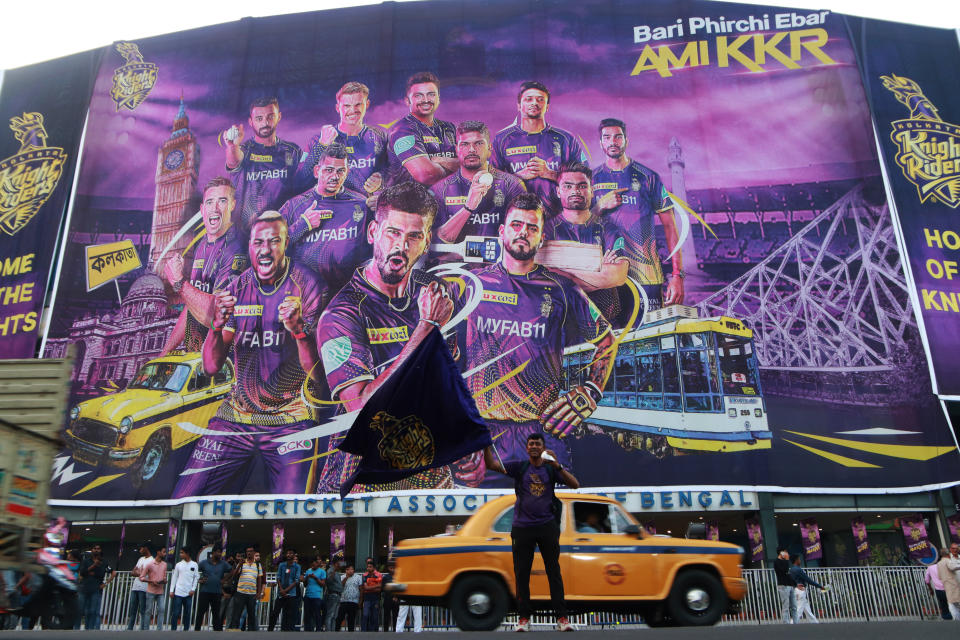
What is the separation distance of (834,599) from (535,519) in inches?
471

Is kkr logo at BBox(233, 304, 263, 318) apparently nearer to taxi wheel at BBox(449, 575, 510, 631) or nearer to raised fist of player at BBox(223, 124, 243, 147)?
raised fist of player at BBox(223, 124, 243, 147)

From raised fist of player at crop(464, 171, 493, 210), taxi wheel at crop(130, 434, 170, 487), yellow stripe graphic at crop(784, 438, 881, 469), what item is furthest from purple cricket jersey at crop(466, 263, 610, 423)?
taxi wheel at crop(130, 434, 170, 487)

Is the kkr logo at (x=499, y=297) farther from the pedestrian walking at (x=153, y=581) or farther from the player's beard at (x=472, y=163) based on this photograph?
the pedestrian walking at (x=153, y=581)

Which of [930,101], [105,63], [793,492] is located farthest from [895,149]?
[105,63]

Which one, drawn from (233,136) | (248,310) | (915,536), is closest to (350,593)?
(248,310)

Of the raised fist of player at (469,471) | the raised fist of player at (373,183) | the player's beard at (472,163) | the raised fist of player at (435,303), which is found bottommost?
the raised fist of player at (469,471)

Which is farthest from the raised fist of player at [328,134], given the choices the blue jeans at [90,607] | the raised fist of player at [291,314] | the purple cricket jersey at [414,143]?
the blue jeans at [90,607]

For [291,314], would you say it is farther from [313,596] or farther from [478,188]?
[313,596]

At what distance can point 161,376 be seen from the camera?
85.4ft

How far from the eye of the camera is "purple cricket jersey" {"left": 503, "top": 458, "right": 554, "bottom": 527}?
717 cm

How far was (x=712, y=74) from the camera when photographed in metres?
28.0

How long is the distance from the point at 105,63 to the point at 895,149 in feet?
97.9

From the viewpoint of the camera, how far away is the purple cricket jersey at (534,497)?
23.5ft

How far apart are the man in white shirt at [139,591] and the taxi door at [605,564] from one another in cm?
868
